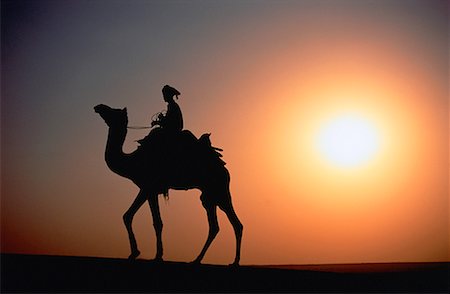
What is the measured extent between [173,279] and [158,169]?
2196 millimetres

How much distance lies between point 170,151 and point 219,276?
2.39 meters

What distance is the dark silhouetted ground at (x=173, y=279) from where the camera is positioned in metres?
9.35

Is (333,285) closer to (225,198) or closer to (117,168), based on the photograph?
(225,198)

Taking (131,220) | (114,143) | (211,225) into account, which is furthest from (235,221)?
(114,143)

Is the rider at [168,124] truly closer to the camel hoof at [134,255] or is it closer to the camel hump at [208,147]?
the camel hump at [208,147]

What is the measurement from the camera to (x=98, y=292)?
9125 millimetres

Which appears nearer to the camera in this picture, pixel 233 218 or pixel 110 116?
pixel 110 116

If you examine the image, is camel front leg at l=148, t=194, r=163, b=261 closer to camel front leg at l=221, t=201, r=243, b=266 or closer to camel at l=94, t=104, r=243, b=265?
camel at l=94, t=104, r=243, b=265

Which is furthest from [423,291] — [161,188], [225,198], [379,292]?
[161,188]

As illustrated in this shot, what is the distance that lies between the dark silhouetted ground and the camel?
977 millimetres

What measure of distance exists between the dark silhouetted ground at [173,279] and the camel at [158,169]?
0.98 meters

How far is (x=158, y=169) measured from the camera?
11.2 metres

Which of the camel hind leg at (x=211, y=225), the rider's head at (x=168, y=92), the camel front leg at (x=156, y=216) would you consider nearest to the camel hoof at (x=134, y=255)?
the camel front leg at (x=156, y=216)

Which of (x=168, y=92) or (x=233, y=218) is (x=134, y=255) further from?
(x=168, y=92)
